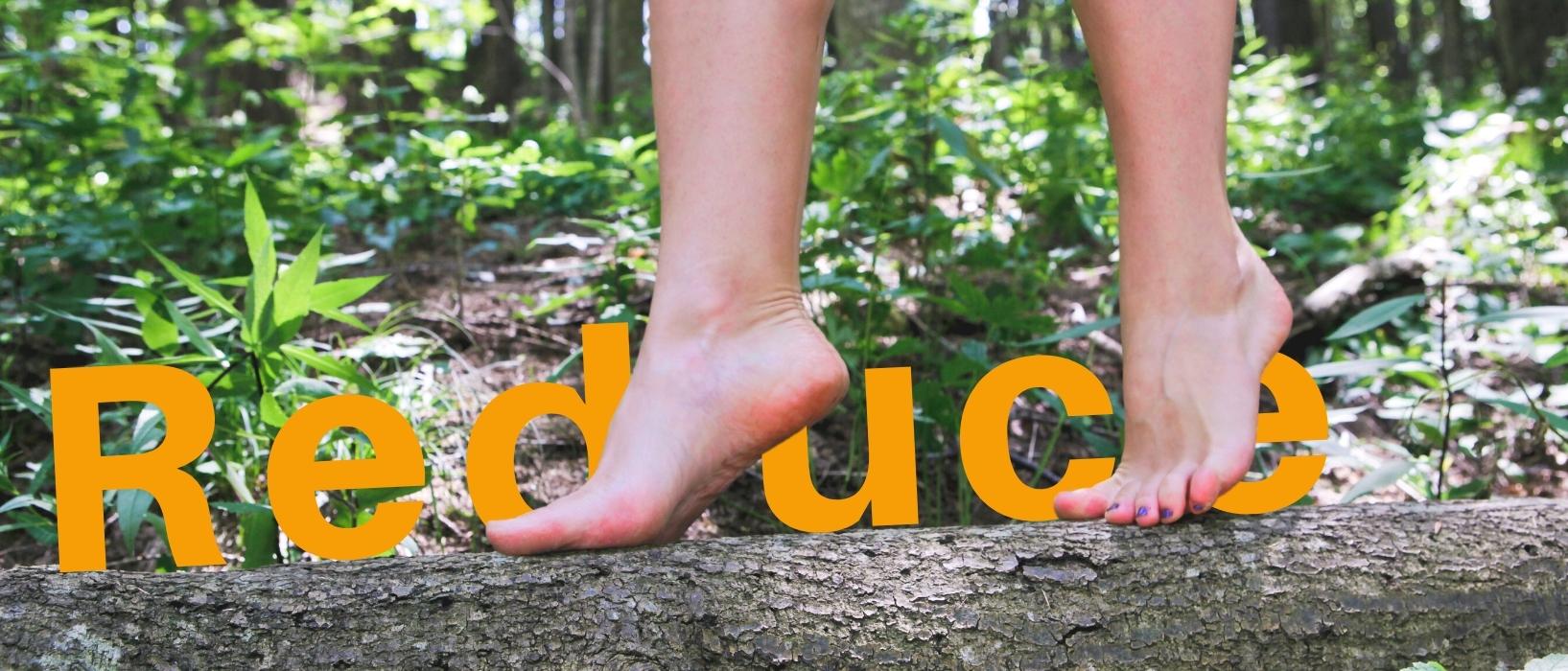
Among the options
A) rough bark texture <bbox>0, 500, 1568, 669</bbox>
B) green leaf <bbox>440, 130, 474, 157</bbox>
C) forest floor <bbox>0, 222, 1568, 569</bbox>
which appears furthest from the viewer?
green leaf <bbox>440, 130, 474, 157</bbox>

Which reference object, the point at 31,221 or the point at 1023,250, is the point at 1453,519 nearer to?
the point at 1023,250

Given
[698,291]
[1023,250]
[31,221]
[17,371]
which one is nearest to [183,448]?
[698,291]

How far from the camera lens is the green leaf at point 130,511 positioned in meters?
1.25

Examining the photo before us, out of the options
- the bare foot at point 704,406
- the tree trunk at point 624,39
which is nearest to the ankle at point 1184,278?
the bare foot at point 704,406

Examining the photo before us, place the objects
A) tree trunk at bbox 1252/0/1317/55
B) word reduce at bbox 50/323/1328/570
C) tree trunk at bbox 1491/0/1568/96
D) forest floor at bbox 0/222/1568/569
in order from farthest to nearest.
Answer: tree trunk at bbox 1252/0/1317/55 → tree trunk at bbox 1491/0/1568/96 → forest floor at bbox 0/222/1568/569 → word reduce at bbox 50/323/1328/570

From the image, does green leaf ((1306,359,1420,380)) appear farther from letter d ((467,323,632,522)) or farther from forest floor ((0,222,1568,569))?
letter d ((467,323,632,522))

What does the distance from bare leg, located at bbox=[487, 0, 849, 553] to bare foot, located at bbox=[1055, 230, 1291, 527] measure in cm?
34

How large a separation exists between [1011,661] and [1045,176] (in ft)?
5.55

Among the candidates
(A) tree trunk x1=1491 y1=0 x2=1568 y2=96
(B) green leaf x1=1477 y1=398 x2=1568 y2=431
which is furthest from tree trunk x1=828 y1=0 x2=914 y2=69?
(A) tree trunk x1=1491 y1=0 x2=1568 y2=96

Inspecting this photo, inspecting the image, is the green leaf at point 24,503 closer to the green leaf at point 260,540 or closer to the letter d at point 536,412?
the green leaf at point 260,540

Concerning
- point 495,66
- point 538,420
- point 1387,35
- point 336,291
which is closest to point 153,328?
point 336,291

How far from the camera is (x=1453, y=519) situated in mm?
1126

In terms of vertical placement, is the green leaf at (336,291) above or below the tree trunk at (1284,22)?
below

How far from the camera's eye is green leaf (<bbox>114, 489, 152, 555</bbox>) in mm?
1245
